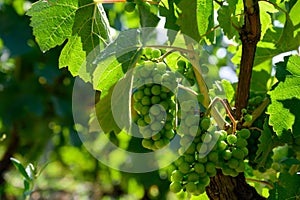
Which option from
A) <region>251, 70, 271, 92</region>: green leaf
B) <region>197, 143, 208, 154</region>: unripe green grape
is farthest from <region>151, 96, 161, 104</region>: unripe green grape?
<region>251, 70, 271, 92</region>: green leaf

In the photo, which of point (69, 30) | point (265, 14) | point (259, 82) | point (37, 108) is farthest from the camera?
point (37, 108)

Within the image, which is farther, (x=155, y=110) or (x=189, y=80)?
(x=189, y=80)

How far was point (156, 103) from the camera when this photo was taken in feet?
3.37

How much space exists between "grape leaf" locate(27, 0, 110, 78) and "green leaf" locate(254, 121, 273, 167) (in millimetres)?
355

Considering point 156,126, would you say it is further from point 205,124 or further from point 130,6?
point 130,6

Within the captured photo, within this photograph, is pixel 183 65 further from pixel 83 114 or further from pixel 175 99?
pixel 83 114

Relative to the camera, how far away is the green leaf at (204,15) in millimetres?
1137

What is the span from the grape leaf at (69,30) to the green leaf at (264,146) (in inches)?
14.0

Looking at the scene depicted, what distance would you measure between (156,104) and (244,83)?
0.66 ft

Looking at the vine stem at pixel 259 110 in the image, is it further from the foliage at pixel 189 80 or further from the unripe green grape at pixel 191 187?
the unripe green grape at pixel 191 187

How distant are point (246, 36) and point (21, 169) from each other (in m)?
0.61

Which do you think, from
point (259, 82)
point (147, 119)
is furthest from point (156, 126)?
point (259, 82)

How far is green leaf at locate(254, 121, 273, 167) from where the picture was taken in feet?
3.61

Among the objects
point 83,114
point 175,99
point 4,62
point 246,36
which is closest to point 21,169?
point 175,99
